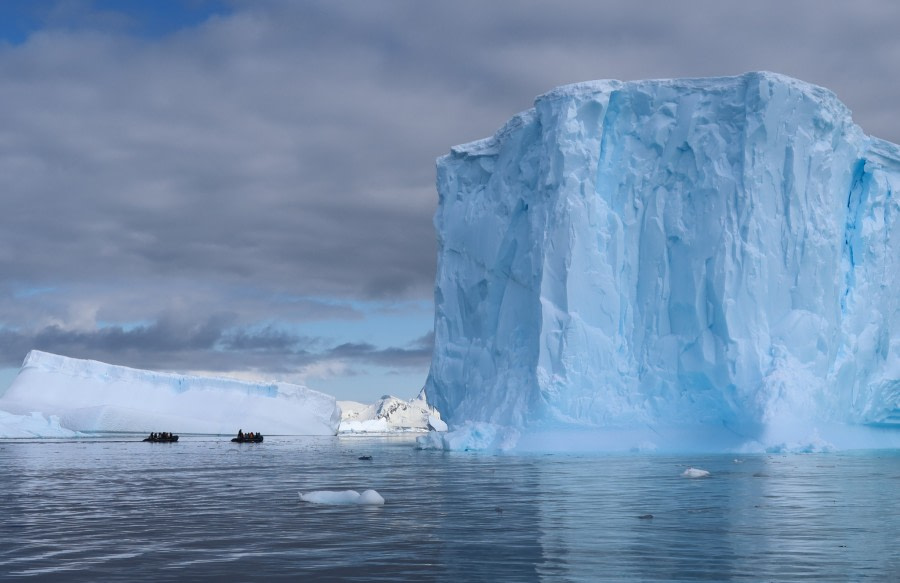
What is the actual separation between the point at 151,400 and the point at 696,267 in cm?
4376

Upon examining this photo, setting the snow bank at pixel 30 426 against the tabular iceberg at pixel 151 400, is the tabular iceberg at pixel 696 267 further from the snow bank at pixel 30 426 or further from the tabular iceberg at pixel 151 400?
the tabular iceberg at pixel 151 400

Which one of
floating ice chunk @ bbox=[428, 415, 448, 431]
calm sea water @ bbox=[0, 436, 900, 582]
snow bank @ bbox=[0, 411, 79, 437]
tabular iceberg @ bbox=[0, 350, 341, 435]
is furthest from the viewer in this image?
tabular iceberg @ bbox=[0, 350, 341, 435]

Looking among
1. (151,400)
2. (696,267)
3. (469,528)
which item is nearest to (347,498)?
(469,528)

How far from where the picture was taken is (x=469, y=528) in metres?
10.1

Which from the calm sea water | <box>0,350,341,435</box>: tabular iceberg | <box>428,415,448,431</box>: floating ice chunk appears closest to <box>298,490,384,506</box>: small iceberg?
the calm sea water

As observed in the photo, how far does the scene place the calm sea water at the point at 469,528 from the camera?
743cm

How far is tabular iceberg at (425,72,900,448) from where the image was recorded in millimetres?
28625

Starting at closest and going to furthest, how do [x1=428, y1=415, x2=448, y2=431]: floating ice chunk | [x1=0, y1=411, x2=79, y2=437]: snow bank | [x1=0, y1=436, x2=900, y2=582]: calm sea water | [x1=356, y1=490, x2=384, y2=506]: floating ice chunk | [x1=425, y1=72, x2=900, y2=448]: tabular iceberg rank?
[x1=0, y1=436, x2=900, y2=582]: calm sea water → [x1=356, y1=490, x2=384, y2=506]: floating ice chunk → [x1=425, y1=72, x2=900, y2=448]: tabular iceberg → [x1=428, y1=415, x2=448, y2=431]: floating ice chunk → [x1=0, y1=411, x2=79, y2=437]: snow bank

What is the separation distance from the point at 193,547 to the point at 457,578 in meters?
3.08

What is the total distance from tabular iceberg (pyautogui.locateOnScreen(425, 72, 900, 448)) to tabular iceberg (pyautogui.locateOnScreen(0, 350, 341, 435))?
3443 centimetres

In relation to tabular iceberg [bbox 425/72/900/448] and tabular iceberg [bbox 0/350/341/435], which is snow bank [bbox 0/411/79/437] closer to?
tabular iceberg [bbox 0/350/341/435]

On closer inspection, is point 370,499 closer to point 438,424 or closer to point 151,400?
point 438,424

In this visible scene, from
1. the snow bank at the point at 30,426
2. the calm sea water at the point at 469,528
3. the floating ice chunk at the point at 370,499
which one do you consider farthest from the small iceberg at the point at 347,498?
the snow bank at the point at 30,426

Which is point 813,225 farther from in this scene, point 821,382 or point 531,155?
point 531,155
